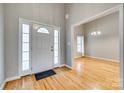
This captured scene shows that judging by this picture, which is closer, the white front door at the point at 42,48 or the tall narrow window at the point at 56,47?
the white front door at the point at 42,48

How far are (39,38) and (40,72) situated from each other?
139 centimetres

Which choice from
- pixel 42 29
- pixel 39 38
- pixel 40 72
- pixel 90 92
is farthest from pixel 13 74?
pixel 90 92

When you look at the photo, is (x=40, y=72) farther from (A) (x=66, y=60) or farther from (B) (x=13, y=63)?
(A) (x=66, y=60)

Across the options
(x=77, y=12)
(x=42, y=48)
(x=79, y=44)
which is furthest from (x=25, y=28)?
(x=79, y=44)

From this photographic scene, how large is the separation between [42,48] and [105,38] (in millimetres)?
4670

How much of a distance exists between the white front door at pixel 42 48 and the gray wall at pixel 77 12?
811 mm

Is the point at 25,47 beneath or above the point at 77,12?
beneath

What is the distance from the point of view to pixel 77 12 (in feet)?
11.1

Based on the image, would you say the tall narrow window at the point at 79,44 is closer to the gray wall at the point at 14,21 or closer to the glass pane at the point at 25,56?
the gray wall at the point at 14,21

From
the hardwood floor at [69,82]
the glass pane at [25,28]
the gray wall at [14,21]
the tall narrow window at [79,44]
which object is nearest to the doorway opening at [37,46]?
the glass pane at [25,28]

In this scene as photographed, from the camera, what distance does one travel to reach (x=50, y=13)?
3666 mm

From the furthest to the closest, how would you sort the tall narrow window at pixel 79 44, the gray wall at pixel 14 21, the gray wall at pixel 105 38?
1. the tall narrow window at pixel 79 44
2. the gray wall at pixel 105 38
3. the gray wall at pixel 14 21

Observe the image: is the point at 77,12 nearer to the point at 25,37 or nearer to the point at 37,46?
the point at 37,46

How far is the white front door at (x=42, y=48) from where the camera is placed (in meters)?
3.19
